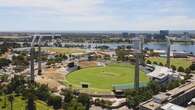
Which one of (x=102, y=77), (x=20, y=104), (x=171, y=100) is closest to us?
(x=171, y=100)

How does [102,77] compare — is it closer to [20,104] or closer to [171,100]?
[20,104]

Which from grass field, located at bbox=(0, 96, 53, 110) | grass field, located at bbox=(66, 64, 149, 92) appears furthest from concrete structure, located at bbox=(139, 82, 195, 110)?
grass field, located at bbox=(66, 64, 149, 92)

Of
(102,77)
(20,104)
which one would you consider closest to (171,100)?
(20,104)

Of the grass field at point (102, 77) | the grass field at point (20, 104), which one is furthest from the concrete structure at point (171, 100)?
the grass field at point (102, 77)

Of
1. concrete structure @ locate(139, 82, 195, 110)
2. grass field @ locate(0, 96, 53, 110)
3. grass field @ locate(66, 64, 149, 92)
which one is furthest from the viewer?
grass field @ locate(66, 64, 149, 92)

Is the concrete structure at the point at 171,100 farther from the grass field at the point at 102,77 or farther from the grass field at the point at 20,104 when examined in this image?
the grass field at the point at 102,77

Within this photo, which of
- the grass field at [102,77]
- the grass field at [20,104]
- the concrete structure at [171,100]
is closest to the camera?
the concrete structure at [171,100]

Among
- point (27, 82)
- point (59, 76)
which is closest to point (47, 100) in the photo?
point (27, 82)

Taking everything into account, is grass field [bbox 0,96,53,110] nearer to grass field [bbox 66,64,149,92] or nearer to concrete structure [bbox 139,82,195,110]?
Result: grass field [bbox 66,64,149,92]
